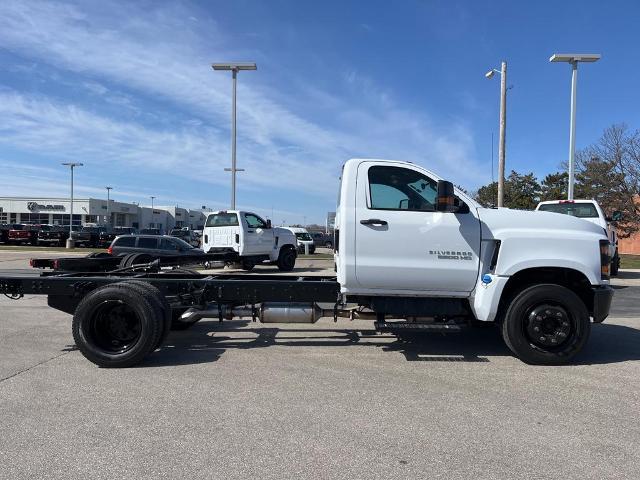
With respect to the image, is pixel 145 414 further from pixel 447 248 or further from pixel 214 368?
pixel 447 248

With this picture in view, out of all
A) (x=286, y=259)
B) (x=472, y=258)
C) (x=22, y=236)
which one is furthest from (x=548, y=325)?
(x=22, y=236)

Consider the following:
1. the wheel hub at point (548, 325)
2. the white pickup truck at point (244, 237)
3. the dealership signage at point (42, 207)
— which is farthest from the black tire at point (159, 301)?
the dealership signage at point (42, 207)

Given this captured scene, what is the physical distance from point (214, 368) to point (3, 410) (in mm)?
2014

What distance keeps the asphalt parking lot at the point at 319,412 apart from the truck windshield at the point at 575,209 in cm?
798

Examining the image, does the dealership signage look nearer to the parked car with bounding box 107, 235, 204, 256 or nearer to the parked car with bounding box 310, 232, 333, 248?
the parked car with bounding box 310, 232, 333, 248

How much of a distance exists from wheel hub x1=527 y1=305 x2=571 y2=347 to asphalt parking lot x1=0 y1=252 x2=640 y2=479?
12.7 inches

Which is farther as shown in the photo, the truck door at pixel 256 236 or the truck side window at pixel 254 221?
the truck side window at pixel 254 221

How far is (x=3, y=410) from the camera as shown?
4.38 metres

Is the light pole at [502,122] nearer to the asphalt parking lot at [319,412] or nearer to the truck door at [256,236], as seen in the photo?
the truck door at [256,236]

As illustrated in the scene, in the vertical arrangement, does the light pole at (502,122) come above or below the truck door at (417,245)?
above

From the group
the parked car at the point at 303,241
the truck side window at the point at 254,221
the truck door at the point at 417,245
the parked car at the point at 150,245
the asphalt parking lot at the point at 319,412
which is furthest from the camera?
the parked car at the point at 303,241

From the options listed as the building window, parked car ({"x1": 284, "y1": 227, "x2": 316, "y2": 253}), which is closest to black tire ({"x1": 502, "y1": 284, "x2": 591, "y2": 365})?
parked car ({"x1": 284, "y1": 227, "x2": 316, "y2": 253})

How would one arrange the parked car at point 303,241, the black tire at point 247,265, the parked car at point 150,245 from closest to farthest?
1. the black tire at point 247,265
2. the parked car at point 150,245
3. the parked car at point 303,241

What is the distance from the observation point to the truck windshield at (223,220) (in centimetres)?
1684
